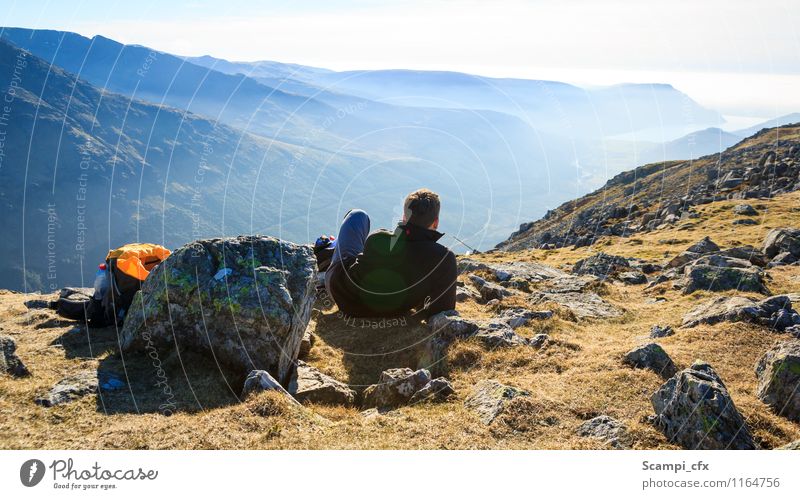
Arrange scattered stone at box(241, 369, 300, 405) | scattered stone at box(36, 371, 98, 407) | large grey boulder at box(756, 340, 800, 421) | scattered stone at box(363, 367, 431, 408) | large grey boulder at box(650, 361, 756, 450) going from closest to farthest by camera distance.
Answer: large grey boulder at box(650, 361, 756, 450), scattered stone at box(36, 371, 98, 407), large grey boulder at box(756, 340, 800, 421), scattered stone at box(241, 369, 300, 405), scattered stone at box(363, 367, 431, 408)

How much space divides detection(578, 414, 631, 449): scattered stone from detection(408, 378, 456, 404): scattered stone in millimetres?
2520

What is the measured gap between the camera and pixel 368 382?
12070 millimetres

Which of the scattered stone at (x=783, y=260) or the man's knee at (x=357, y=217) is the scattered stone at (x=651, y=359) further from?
the scattered stone at (x=783, y=260)

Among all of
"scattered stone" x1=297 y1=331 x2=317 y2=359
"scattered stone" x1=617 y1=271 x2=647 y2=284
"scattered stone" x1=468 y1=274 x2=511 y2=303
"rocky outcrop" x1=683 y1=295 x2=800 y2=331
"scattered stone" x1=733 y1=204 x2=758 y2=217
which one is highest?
"scattered stone" x1=733 y1=204 x2=758 y2=217

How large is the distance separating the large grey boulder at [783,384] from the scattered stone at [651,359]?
1.49m

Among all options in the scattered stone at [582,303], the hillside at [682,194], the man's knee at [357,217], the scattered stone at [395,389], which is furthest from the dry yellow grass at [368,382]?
the hillside at [682,194]

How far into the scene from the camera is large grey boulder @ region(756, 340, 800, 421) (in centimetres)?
900

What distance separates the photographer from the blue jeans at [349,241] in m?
14.1

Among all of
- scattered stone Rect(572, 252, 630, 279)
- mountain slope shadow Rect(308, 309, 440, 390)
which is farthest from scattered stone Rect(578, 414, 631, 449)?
scattered stone Rect(572, 252, 630, 279)

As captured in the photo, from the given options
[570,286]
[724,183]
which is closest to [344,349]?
[570,286]

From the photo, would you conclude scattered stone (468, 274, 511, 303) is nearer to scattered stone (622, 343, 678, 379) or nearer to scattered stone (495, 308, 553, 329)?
scattered stone (495, 308, 553, 329)

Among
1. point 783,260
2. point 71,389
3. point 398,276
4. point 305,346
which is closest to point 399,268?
point 398,276

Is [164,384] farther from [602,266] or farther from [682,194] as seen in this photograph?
[682,194]
